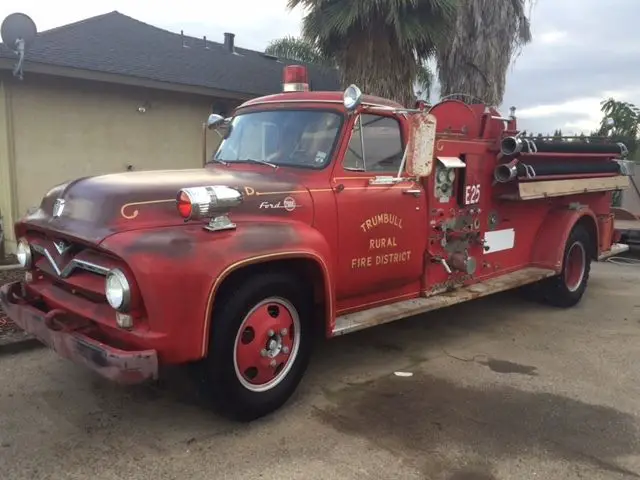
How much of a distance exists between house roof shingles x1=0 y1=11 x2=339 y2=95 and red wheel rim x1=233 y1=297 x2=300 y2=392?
20.4ft

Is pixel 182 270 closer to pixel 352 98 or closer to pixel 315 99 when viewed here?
pixel 352 98

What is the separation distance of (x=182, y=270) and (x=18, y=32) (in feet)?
20.5

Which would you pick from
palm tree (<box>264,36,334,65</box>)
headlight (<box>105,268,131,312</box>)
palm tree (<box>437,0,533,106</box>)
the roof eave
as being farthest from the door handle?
palm tree (<box>264,36,334,65</box>)

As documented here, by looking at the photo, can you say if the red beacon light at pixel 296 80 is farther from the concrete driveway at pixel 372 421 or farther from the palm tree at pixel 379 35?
the palm tree at pixel 379 35

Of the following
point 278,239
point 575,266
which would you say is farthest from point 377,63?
point 278,239

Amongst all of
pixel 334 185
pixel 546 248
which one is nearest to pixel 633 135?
pixel 546 248

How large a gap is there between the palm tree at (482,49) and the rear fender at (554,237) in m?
6.25

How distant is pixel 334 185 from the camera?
4438 millimetres

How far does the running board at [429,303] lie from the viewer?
4521 millimetres

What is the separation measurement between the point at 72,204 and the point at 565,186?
16.7 ft

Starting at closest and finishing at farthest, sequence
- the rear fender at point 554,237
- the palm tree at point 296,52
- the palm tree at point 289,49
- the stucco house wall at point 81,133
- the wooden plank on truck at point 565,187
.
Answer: the wooden plank on truck at point 565,187 → the rear fender at point 554,237 → the stucco house wall at point 81,133 → the palm tree at point 296,52 → the palm tree at point 289,49

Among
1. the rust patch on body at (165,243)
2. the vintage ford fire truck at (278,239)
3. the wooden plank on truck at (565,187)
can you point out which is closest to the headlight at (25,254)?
the vintage ford fire truck at (278,239)

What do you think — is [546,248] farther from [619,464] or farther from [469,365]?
[619,464]

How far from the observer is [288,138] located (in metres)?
4.74
